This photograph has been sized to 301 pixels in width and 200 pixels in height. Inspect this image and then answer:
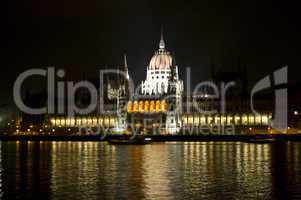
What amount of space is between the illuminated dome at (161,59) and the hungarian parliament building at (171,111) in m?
2.85

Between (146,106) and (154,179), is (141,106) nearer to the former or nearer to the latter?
(146,106)

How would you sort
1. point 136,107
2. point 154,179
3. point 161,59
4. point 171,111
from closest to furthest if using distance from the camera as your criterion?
point 154,179 → point 171,111 → point 136,107 → point 161,59

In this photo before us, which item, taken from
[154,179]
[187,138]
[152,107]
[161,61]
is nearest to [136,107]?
[152,107]

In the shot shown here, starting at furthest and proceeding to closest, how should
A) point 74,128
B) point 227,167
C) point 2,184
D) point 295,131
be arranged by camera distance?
point 74,128
point 295,131
point 227,167
point 2,184

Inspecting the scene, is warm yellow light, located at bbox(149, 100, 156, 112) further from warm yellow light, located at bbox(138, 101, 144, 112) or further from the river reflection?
the river reflection

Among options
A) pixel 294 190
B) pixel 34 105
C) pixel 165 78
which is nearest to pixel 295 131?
pixel 165 78

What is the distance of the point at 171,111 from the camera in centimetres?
11288

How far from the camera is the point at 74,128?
119m

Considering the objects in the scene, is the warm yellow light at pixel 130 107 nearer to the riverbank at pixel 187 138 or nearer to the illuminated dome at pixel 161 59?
the illuminated dome at pixel 161 59

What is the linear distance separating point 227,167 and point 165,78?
84870mm

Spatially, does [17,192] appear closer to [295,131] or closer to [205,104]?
[295,131]

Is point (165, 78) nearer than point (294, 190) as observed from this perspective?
No

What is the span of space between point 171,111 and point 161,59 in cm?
1650

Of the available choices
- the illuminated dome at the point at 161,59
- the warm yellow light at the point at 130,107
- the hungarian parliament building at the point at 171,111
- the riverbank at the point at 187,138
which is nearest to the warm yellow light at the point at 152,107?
the hungarian parliament building at the point at 171,111
